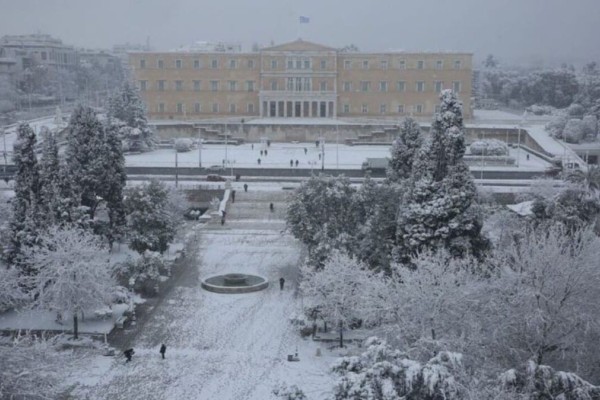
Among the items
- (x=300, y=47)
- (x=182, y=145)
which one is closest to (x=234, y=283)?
(x=182, y=145)

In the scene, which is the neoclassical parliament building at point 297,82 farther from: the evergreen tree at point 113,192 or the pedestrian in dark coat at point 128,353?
the pedestrian in dark coat at point 128,353

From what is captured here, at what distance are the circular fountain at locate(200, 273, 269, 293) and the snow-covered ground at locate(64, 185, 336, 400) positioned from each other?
25 centimetres

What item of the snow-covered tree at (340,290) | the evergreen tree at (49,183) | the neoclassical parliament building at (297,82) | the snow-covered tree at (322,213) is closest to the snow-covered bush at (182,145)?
the neoclassical parliament building at (297,82)

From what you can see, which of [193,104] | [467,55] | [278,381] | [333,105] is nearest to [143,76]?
[193,104]

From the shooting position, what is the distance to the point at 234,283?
23.9 m

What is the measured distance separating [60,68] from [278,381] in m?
85.5

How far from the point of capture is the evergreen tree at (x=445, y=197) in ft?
62.2

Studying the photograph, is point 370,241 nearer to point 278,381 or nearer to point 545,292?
point 278,381

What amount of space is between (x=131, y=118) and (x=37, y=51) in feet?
171

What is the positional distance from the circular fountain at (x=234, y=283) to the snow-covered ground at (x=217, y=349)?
252 mm

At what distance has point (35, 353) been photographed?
44.5ft

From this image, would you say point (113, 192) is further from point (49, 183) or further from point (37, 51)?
point (37, 51)

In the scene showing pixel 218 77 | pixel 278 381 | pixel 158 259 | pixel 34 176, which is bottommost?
pixel 278 381

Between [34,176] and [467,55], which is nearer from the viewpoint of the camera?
[34,176]
